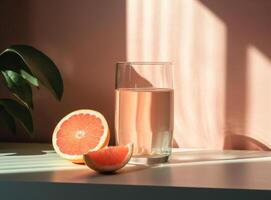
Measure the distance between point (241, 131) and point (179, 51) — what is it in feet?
0.62

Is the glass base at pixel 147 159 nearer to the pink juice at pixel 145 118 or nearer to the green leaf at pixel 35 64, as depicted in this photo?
the pink juice at pixel 145 118

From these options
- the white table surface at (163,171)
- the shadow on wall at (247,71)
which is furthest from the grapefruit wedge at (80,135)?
the shadow on wall at (247,71)

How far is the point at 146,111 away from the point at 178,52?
0.66ft

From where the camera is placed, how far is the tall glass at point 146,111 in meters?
0.82

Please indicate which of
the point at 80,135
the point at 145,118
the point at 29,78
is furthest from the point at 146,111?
the point at 29,78

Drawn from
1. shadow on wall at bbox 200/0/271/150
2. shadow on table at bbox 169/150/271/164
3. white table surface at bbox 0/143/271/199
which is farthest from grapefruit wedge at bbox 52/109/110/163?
shadow on wall at bbox 200/0/271/150

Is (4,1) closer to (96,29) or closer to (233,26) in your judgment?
(96,29)

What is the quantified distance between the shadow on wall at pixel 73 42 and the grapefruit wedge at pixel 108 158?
0.24 m

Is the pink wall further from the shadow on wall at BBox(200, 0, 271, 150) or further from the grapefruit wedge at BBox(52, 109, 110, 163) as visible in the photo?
the grapefruit wedge at BBox(52, 109, 110, 163)

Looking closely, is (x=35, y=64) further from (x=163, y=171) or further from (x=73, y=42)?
(x=163, y=171)

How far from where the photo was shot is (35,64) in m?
0.90

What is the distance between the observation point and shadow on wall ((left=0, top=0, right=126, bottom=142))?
1.01 metres

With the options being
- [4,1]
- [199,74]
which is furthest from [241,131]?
[4,1]

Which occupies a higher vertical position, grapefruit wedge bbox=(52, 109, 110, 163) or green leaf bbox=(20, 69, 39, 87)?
green leaf bbox=(20, 69, 39, 87)
